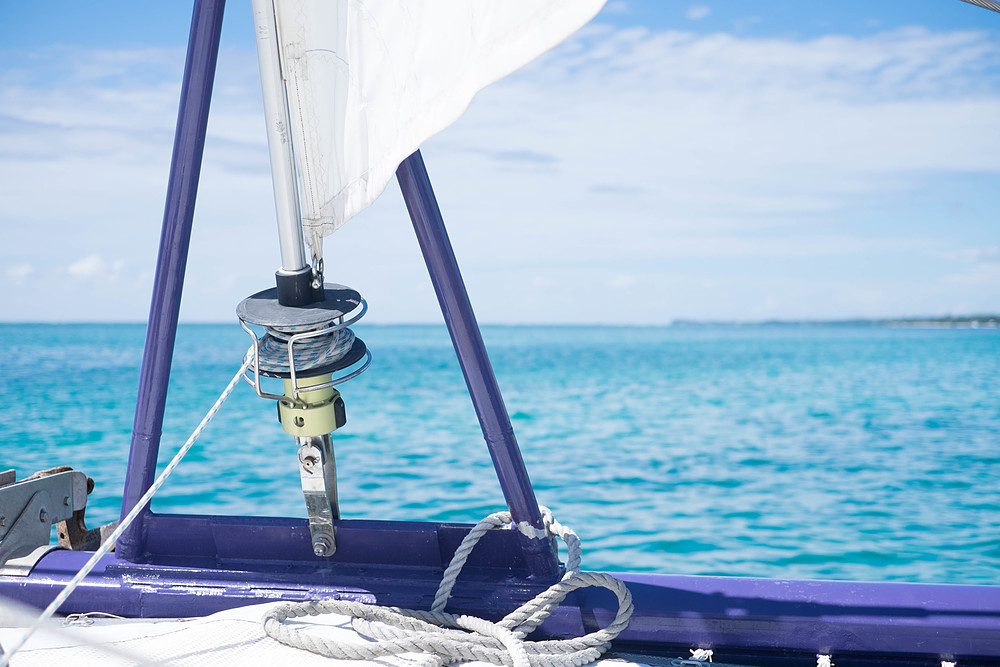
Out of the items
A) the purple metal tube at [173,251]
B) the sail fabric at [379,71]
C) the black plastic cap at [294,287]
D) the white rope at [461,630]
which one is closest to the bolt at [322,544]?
the white rope at [461,630]

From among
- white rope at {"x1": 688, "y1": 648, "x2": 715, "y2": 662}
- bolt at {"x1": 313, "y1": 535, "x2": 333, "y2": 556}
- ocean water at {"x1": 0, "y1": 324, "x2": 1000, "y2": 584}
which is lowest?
ocean water at {"x1": 0, "y1": 324, "x2": 1000, "y2": 584}

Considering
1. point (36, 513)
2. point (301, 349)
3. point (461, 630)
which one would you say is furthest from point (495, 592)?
point (36, 513)

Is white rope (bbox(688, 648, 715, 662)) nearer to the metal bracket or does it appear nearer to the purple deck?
the purple deck

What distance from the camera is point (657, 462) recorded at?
8.98 meters

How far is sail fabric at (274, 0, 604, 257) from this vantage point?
109 centimetres

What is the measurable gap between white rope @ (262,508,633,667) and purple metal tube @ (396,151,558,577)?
7cm

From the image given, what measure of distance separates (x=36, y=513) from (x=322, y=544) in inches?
32.9

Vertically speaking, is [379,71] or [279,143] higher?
[379,71]

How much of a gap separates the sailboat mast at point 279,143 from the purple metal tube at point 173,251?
25cm

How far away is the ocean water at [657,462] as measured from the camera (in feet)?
20.4

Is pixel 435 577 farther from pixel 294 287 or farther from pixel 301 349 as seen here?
pixel 294 287

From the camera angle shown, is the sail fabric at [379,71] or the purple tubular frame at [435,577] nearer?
the sail fabric at [379,71]

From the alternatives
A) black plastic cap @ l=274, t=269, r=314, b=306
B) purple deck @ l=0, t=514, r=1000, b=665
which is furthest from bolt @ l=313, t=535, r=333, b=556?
black plastic cap @ l=274, t=269, r=314, b=306

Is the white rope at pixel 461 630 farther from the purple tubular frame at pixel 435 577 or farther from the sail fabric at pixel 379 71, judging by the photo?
the sail fabric at pixel 379 71
